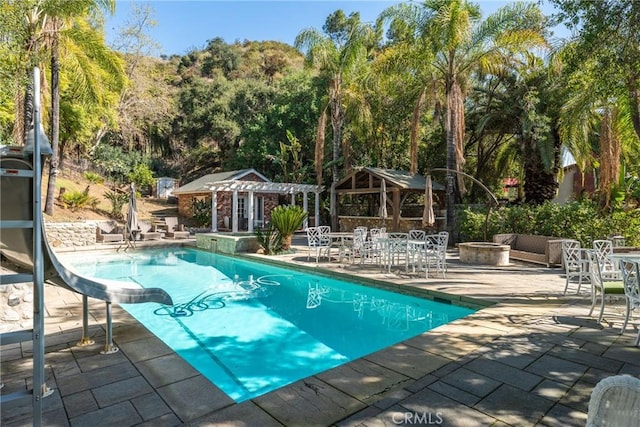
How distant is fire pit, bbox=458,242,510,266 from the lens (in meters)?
9.74

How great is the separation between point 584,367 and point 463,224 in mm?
10783

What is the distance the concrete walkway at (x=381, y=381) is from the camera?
2.54 meters

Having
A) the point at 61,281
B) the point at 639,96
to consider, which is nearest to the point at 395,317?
the point at 61,281

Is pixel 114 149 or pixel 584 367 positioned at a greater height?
pixel 114 149

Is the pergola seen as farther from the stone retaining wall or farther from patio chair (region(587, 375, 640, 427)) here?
patio chair (region(587, 375, 640, 427))

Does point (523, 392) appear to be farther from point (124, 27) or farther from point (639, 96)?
point (124, 27)

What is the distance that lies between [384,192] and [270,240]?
17.1ft

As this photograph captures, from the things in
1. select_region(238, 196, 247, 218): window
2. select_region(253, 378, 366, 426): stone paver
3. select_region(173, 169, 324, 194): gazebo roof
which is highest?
select_region(173, 169, 324, 194): gazebo roof

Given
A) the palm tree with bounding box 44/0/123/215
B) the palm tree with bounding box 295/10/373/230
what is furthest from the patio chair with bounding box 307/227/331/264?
the palm tree with bounding box 44/0/123/215

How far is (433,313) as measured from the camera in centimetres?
629

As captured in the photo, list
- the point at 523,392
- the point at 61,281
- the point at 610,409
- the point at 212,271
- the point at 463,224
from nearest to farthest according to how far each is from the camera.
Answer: the point at 610,409, the point at 523,392, the point at 61,281, the point at 212,271, the point at 463,224

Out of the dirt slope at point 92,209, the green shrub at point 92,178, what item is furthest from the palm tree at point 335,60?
the green shrub at point 92,178

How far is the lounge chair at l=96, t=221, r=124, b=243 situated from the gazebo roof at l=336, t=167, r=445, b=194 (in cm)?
1022

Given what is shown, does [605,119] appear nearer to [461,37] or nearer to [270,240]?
[461,37]
